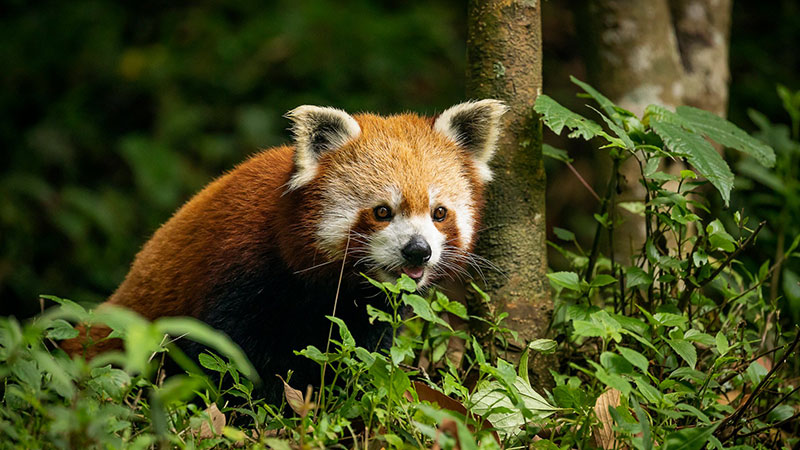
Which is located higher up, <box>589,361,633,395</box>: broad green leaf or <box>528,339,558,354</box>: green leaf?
<box>589,361,633,395</box>: broad green leaf

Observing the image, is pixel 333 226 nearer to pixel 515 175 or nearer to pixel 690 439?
pixel 515 175

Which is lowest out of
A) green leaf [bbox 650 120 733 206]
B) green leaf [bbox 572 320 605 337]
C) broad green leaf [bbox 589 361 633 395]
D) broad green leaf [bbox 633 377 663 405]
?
broad green leaf [bbox 633 377 663 405]

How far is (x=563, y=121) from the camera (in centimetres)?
244

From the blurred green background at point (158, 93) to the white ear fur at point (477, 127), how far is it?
2957 mm

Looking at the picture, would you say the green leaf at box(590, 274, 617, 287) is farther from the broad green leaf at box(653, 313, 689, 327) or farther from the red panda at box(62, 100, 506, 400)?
the red panda at box(62, 100, 506, 400)

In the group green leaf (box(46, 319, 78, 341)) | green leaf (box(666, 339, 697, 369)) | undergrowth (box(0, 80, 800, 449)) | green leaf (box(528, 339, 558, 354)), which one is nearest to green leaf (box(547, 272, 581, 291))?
undergrowth (box(0, 80, 800, 449))

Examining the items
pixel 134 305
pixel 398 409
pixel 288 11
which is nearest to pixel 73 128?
pixel 288 11

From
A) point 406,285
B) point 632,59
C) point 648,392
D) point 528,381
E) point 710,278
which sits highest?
point 632,59

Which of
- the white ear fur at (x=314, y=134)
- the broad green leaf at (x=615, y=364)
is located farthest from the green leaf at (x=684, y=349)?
the white ear fur at (x=314, y=134)

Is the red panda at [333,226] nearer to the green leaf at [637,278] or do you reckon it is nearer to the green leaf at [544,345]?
the green leaf at [544,345]

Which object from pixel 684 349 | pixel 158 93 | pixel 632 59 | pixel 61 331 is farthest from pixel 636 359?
pixel 158 93

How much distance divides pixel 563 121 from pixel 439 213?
1.75ft

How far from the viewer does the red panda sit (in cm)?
254

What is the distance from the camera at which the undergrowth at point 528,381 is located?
5.79 ft
